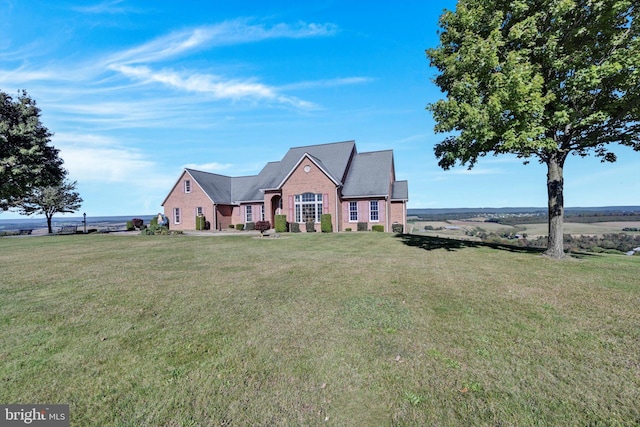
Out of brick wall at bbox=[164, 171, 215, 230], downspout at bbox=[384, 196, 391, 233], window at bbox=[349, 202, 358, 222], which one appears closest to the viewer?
downspout at bbox=[384, 196, 391, 233]

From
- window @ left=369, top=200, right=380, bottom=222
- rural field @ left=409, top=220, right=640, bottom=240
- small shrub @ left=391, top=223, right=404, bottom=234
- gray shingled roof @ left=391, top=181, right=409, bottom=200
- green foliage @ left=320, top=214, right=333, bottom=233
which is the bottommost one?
rural field @ left=409, top=220, right=640, bottom=240

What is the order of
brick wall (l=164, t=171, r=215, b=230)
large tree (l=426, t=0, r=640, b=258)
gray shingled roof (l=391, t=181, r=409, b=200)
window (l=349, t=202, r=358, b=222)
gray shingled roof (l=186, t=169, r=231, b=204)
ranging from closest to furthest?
large tree (l=426, t=0, r=640, b=258) < window (l=349, t=202, r=358, b=222) < gray shingled roof (l=391, t=181, r=409, b=200) < brick wall (l=164, t=171, r=215, b=230) < gray shingled roof (l=186, t=169, r=231, b=204)

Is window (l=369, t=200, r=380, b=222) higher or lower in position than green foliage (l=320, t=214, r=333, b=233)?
higher

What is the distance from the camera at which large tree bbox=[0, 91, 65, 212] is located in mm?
27391

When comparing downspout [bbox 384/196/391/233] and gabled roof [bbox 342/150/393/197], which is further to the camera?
gabled roof [bbox 342/150/393/197]

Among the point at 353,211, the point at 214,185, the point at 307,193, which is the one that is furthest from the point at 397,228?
the point at 214,185

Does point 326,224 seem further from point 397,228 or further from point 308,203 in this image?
point 397,228

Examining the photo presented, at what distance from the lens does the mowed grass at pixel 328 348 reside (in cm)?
380

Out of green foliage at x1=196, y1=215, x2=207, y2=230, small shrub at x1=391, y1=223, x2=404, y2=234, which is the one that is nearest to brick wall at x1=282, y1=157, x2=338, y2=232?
small shrub at x1=391, y1=223, x2=404, y2=234

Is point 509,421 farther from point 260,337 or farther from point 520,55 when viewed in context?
point 520,55

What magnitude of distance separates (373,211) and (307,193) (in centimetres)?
723

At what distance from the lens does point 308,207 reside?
3072cm

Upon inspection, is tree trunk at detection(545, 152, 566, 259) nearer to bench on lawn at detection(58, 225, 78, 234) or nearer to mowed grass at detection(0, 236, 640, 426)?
mowed grass at detection(0, 236, 640, 426)

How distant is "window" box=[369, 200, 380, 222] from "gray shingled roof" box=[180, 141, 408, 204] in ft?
3.19
